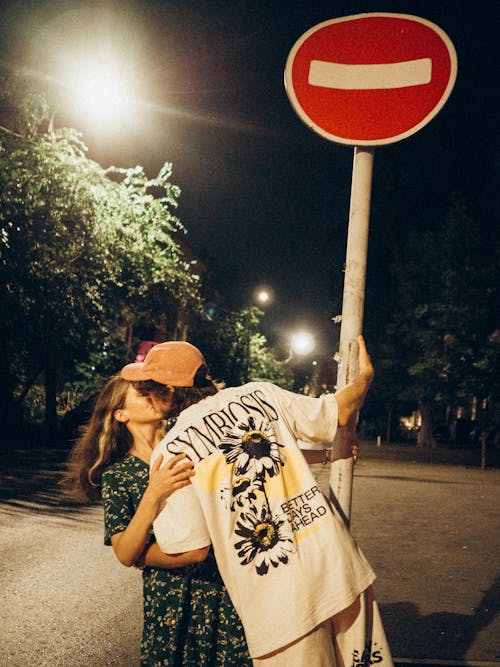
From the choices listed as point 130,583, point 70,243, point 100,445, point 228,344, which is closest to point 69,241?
point 70,243

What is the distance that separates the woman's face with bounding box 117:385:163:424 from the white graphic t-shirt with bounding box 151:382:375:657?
550mm

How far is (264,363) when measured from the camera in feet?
163

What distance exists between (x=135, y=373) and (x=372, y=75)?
150 centimetres

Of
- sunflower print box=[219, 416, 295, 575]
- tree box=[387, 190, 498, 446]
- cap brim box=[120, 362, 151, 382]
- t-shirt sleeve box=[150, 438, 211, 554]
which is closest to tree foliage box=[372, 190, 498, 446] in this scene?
tree box=[387, 190, 498, 446]


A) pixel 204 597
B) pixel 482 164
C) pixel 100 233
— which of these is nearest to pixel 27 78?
pixel 100 233

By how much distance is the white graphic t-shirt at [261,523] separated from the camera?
73.6 inches

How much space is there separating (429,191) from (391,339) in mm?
8830

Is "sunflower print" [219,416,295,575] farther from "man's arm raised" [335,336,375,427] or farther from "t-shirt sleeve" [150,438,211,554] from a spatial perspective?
"man's arm raised" [335,336,375,427]

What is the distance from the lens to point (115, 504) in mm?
2365

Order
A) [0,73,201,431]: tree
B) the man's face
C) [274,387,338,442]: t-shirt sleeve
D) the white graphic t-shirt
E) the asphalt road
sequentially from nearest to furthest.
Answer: the white graphic t-shirt, [274,387,338,442]: t-shirt sleeve, the man's face, the asphalt road, [0,73,201,431]: tree

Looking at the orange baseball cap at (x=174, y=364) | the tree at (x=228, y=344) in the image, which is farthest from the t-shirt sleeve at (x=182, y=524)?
the tree at (x=228, y=344)

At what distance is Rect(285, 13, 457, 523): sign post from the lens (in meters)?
2.57

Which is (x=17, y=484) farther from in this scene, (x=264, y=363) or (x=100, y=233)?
(x=264, y=363)

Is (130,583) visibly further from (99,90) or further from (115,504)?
(99,90)
